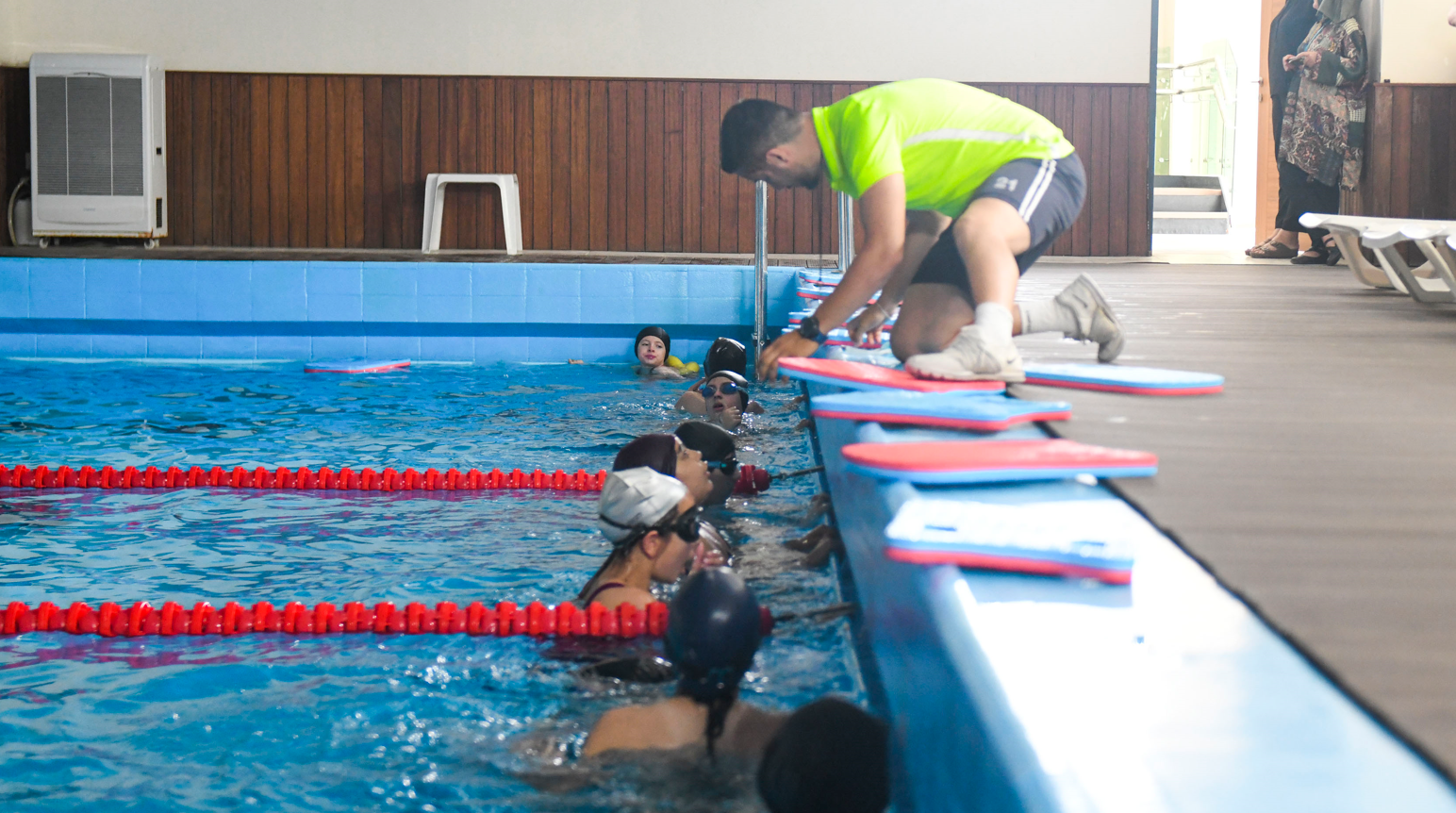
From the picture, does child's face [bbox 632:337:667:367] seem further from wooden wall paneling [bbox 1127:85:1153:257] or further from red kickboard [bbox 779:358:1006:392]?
wooden wall paneling [bbox 1127:85:1153:257]

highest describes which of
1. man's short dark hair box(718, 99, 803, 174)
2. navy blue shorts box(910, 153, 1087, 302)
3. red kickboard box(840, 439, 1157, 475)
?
man's short dark hair box(718, 99, 803, 174)

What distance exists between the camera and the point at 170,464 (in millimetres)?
4449

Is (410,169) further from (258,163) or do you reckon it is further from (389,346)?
(389,346)

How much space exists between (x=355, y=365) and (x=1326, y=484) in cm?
613

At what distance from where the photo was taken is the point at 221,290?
7.89 metres

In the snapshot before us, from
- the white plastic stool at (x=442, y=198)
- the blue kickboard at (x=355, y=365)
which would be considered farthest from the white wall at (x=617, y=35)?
the blue kickboard at (x=355, y=365)

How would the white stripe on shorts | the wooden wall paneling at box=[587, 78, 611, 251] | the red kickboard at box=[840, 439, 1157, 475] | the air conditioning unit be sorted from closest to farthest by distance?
1. the red kickboard at box=[840, 439, 1157, 475]
2. the white stripe on shorts
3. the air conditioning unit
4. the wooden wall paneling at box=[587, 78, 611, 251]

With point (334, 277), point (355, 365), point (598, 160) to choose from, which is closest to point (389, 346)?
point (334, 277)

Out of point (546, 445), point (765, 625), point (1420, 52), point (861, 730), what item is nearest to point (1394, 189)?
point (1420, 52)

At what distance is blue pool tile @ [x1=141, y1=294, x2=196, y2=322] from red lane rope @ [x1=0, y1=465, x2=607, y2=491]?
3932 millimetres

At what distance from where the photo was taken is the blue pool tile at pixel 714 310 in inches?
316

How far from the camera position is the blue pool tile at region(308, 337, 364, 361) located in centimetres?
805

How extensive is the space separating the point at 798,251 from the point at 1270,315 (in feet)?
18.3

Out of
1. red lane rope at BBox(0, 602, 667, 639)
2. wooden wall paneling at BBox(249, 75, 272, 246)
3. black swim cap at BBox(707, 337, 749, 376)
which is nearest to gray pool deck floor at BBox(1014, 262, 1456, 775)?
red lane rope at BBox(0, 602, 667, 639)
